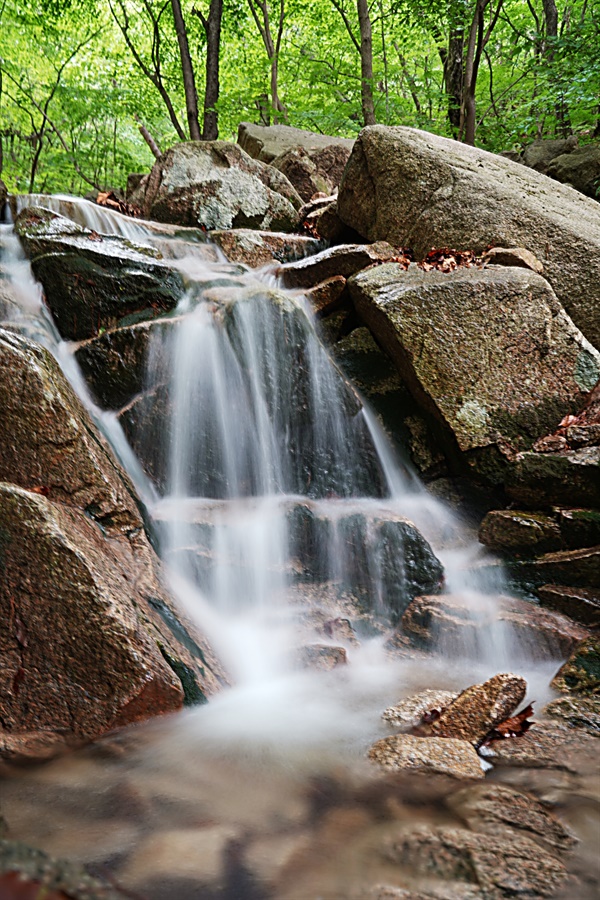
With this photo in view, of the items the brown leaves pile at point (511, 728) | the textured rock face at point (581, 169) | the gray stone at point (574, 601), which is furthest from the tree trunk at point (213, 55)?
the brown leaves pile at point (511, 728)

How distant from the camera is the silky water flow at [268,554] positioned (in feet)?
8.40

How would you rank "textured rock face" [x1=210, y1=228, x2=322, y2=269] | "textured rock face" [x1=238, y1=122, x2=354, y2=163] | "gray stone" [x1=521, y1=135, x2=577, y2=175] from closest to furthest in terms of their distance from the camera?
"textured rock face" [x1=210, y1=228, x2=322, y2=269]
"gray stone" [x1=521, y1=135, x2=577, y2=175]
"textured rock face" [x1=238, y1=122, x2=354, y2=163]

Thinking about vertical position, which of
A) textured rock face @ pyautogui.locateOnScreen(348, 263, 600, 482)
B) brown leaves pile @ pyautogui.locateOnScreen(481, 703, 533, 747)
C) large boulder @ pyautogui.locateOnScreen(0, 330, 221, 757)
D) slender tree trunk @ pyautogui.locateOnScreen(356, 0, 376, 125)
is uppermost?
slender tree trunk @ pyautogui.locateOnScreen(356, 0, 376, 125)

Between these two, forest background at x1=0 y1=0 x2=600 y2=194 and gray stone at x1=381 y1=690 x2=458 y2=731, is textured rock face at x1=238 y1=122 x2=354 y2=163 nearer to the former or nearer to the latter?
forest background at x1=0 y1=0 x2=600 y2=194

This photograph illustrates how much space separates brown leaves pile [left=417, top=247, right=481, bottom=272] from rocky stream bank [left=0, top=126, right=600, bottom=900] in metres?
0.04

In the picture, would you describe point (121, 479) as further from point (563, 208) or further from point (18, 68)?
point (18, 68)

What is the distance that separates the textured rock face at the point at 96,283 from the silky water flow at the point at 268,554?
166 mm

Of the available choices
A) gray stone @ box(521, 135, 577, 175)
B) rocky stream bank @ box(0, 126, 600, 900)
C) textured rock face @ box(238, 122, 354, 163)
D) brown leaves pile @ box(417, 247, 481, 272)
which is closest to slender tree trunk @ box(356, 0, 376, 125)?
textured rock face @ box(238, 122, 354, 163)

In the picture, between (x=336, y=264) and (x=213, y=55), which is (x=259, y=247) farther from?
(x=213, y=55)

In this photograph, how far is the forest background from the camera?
43.7ft

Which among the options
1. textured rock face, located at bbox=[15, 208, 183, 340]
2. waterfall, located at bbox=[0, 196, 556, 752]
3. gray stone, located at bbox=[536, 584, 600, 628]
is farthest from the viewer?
textured rock face, located at bbox=[15, 208, 183, 340]

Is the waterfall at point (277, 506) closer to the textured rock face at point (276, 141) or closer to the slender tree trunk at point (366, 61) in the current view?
the textured rock face at point (276, 141)

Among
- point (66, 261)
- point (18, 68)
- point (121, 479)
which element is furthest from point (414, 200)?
point (18, 68)

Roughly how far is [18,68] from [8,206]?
10.4 meters
